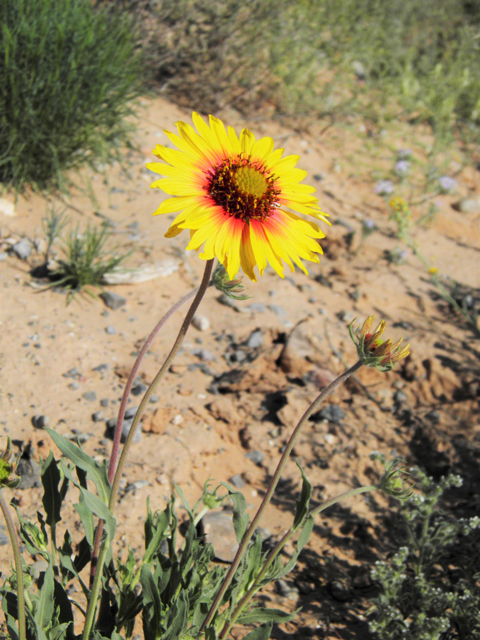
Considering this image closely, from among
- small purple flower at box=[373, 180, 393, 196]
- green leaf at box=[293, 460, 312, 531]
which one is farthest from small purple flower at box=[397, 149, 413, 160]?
green leaf at box=[293, 460, 312, 531]

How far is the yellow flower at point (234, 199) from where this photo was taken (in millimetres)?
1242

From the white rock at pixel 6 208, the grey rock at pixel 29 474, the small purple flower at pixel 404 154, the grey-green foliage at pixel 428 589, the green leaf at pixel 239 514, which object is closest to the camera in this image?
the green leaf at pixel 239 514

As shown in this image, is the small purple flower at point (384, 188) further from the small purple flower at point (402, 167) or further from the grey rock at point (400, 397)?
the grey rock at point (400, 397)

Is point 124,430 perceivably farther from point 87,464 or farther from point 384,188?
point 384,188

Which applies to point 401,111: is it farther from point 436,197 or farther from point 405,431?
point 405,431

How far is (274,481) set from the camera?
1.26 metres

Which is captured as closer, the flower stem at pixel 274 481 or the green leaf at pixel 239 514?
the flower stem at pixel 274 481

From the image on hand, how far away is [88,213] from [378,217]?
104 inches

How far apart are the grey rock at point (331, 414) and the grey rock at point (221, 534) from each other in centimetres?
82

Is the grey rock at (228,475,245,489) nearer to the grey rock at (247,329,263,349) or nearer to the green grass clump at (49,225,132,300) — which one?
the grey rock at (247,329,263,349)

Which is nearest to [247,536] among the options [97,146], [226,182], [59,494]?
[59,494]

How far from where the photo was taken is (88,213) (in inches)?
145

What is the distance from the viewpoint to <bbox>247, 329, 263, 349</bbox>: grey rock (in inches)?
127

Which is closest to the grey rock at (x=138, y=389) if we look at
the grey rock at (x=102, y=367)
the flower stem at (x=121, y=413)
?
the grey rock at (x=102, y=367)
